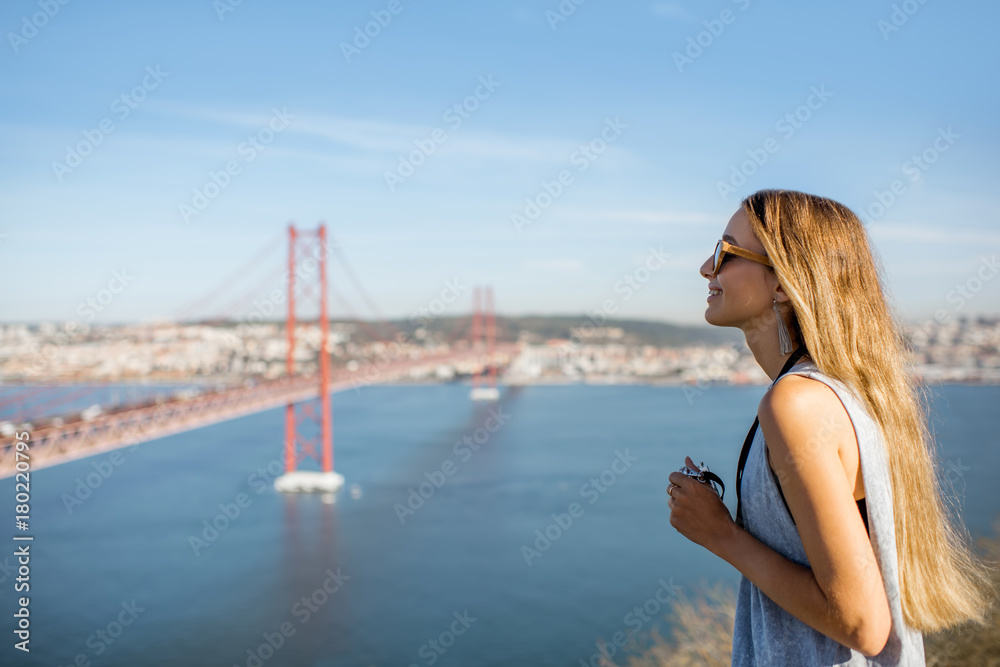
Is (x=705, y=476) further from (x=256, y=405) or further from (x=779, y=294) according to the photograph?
(x=256, y=405)

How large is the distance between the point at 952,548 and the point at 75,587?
1194cm

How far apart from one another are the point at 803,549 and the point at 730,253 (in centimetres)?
26

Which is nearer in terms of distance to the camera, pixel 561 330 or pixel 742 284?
pixel 742 284

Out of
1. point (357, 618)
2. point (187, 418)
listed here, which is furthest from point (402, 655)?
point (187, 418)

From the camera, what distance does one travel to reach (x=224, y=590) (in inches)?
405

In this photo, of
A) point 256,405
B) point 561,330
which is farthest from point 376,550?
point 561,330

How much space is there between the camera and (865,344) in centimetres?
65

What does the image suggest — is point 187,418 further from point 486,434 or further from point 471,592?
point 486,434

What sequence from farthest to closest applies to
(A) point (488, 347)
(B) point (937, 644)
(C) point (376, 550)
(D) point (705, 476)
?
1. (A) point (488, 347)
2. (C) point (376, 550)
3. (B) point (937, 644)
4. (D) point (705, 476)

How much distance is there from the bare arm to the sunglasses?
13 cm

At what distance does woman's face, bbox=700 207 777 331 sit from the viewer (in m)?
0.68

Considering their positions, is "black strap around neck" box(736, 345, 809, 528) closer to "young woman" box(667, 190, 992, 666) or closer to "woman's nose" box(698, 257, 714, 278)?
"young woman" box(667, 190, 992, 666)

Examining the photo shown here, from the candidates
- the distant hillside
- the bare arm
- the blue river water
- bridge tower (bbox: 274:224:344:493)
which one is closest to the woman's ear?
the bare arm

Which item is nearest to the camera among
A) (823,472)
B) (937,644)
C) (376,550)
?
(823,472)
